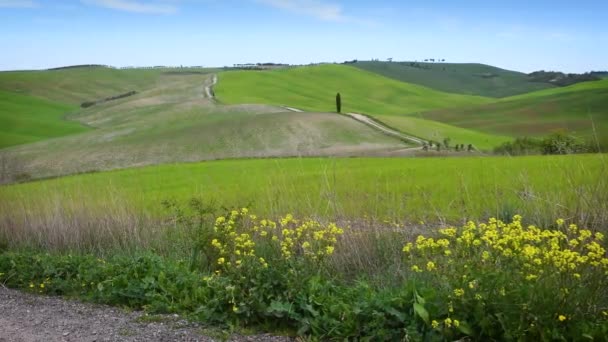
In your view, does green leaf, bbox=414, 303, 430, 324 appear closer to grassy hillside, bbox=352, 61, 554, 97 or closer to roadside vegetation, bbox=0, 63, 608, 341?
roadside vegetation, bbox=0, 63, 608, 341

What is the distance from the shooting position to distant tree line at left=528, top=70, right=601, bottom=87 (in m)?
136

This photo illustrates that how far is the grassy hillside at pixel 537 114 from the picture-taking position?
74.8 m

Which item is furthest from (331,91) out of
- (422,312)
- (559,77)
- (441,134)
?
(422,312)

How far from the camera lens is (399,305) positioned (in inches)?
249

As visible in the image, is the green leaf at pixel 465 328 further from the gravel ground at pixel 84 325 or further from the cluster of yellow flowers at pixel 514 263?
the gravel ground at pixel 84 325

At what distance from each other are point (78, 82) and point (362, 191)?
130 m

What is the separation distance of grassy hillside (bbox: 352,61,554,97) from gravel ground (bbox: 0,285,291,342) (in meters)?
149

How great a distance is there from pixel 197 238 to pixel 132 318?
1898mm

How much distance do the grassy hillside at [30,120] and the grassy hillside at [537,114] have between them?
53.9 m

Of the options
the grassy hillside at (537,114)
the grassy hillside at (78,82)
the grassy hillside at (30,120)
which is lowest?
the grassy hillside at (537,114)

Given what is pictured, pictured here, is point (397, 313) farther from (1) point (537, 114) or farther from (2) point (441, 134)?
(1) point (537, 114)

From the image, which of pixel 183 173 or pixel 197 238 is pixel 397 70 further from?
pixel 197 238

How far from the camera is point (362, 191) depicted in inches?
543

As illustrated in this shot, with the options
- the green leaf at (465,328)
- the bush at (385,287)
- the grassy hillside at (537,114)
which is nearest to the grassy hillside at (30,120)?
the grassy hillside at (537,114)
